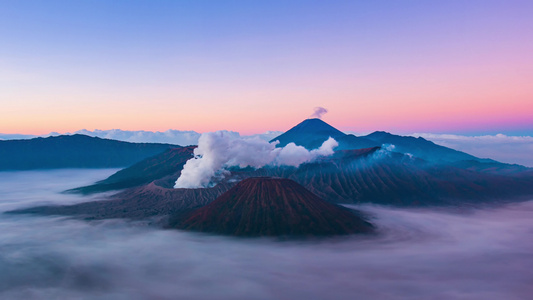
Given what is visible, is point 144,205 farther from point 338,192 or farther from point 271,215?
point 338,192

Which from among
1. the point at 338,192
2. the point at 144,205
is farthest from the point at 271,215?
the point at 338,192

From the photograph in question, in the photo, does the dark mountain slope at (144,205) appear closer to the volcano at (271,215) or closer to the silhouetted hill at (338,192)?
the silhouetted hill at (338,192)

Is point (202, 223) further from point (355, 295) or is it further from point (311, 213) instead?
point (355, 295)

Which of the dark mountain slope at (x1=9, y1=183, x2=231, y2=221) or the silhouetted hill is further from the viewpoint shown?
the silhouetted hill

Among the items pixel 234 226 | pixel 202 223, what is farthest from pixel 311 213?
pixel 202 223

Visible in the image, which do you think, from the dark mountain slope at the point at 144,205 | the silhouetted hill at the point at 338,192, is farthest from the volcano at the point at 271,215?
the silhouetted hill at the point at 338,192

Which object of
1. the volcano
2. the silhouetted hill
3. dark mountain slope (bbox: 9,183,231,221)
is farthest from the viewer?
the silhouetted hill

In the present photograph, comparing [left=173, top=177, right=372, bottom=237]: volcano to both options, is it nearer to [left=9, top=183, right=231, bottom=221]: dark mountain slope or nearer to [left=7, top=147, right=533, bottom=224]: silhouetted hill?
[left=9, top=183, right=231, bottom=221]: dark mountain slope

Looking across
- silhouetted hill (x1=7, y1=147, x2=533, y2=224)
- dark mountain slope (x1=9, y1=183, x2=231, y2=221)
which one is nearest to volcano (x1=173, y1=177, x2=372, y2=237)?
dark mountain slope (x1=9, y1=183, x2=231, y2=221)
